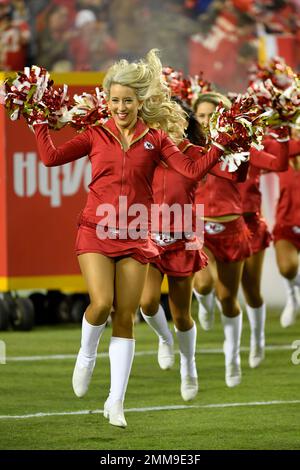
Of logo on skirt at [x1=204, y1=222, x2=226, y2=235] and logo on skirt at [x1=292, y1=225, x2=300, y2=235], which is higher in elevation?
logo on skirt at [x1=204, y1=222, x2=226, y2=235]

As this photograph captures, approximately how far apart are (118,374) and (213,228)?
8.59 ft

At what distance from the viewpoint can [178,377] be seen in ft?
32.0

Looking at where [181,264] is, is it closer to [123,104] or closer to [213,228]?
[213,228]

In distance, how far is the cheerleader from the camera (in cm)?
700

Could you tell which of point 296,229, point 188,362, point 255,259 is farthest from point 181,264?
point 296,229

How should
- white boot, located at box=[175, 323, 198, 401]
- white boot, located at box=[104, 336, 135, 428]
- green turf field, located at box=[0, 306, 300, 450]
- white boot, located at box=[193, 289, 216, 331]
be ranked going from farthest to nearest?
white boot, located at box=[193, 289, 216, 331] → white boot, located at box=[175, 323, 198, 401] → green turf field, located at box=[0, 306, 300, 450] → white boot, located at box=[104, 336, 135, 428]

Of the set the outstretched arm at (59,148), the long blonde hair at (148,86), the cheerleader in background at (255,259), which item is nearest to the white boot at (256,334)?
the cheerleader in background at (255,259)

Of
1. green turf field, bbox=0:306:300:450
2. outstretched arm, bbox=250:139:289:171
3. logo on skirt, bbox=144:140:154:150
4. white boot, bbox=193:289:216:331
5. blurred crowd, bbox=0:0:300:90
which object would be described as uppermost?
blurred crowd, bbox=0:0:300:90

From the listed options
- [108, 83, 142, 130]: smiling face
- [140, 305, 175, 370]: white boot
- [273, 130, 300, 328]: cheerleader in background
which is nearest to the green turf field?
[140, 305, 175, 370]: white boot

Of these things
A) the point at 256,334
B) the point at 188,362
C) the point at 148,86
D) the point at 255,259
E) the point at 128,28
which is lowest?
the point at 256,334

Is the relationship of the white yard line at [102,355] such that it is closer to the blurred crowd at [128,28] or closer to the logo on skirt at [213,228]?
the logo on skirt at [213,228]

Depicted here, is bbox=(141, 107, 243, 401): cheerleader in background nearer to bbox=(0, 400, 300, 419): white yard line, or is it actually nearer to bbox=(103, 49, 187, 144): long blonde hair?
bbox=(0, 400, 300, 419): white yard line

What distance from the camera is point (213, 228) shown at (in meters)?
9.46
